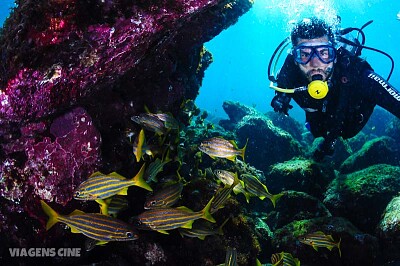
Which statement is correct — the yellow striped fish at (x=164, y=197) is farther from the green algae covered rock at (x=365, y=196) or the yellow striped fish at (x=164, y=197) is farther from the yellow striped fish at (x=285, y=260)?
the green algae covered rock at (x=365, y=196)

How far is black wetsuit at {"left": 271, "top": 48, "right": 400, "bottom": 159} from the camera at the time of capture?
544 centimetres

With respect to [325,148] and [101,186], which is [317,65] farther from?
[101,186]

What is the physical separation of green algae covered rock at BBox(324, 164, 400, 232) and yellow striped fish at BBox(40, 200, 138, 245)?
5.52 metres

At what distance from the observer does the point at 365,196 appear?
6.23 metres

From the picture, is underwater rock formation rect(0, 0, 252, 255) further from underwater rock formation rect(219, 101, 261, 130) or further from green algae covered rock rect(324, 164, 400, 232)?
underwater rock formation rect(219, 101, 261, 130)

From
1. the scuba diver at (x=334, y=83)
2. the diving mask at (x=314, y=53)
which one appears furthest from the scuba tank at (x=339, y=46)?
the diving mask at (x=314, y=53)

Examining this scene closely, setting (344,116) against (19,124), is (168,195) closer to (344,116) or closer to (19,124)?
(19,124)

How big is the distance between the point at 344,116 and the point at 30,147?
5.87 metres

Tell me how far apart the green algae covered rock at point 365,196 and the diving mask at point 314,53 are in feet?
10.6

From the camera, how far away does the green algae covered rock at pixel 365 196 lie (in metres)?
6.17

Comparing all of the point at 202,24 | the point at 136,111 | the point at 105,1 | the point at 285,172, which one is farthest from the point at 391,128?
the point at 105,1

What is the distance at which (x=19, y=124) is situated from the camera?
11.0 ft

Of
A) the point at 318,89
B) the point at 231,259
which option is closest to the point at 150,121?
the point at 231,259

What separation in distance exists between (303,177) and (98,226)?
6812 mm
